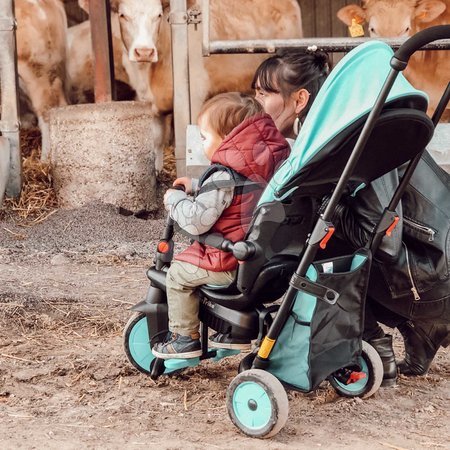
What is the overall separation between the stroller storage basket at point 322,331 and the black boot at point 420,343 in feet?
1.93

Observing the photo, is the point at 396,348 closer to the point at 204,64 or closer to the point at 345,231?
the point at 345,231

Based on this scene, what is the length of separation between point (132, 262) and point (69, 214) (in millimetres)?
1166

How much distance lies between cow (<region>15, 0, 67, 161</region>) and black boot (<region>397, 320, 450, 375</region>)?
539 centimetres

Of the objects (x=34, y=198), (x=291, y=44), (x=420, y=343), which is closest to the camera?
(x=420, y=343)

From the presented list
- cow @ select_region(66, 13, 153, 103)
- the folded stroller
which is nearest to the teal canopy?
the folded stroller

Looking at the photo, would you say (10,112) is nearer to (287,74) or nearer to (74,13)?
(74,13)

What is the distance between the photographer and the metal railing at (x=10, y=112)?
25.3 feet

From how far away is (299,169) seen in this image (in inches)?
132

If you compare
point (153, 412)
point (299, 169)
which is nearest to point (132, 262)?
point (153, 412)

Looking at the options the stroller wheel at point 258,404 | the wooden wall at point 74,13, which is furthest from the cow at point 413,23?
the stroller wheel at point 258,404

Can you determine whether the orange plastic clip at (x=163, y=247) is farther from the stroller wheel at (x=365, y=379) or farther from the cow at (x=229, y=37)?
the cow at (x=229, y=37)

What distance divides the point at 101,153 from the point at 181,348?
3.83 m

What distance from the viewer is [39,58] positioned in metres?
9.08

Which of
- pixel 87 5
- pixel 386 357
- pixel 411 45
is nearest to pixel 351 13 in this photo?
pixel 87 5
